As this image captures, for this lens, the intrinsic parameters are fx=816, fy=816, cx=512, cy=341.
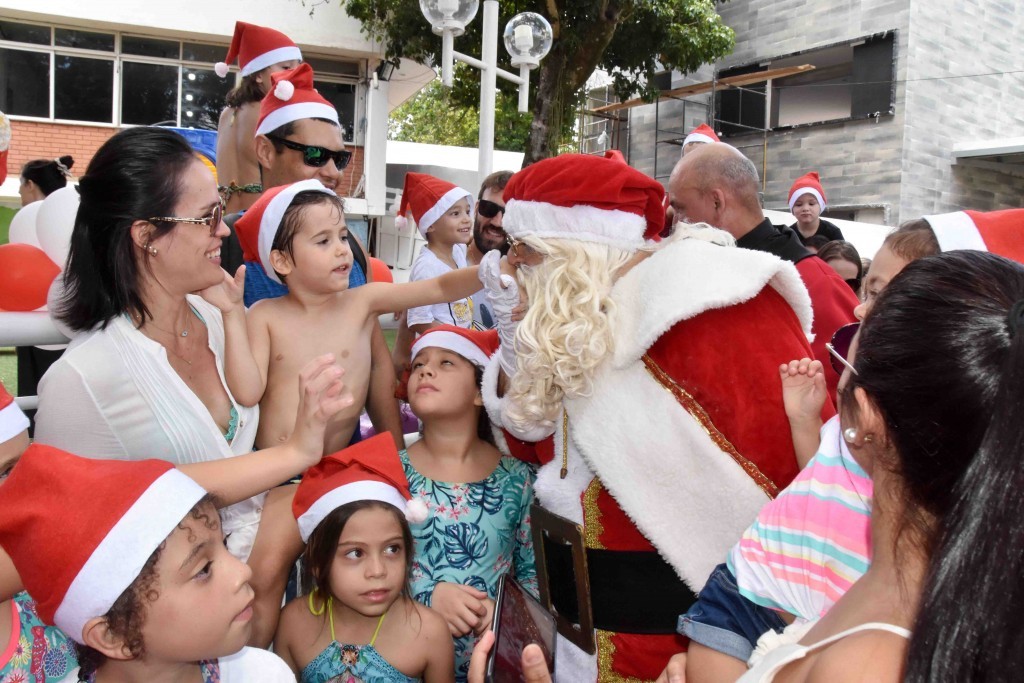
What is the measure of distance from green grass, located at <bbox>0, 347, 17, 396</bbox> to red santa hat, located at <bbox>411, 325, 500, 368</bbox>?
567cm

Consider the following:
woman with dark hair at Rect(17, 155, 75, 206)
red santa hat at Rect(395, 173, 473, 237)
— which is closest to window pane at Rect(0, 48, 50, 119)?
woman with dark hair at Rect(17, 155, 75, 206)

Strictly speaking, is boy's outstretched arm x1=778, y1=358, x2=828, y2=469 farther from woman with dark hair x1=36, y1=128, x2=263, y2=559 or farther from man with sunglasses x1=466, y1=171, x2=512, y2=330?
man with sunglasses x1=466, y1=171, x2=512, y2=330

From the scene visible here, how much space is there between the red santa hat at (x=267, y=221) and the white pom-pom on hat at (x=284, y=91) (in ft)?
2.65

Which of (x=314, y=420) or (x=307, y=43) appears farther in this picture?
(x=307, y=43)

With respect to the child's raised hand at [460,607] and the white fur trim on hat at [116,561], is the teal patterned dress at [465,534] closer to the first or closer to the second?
the child's raised hand at [460,607]

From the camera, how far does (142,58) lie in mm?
15992

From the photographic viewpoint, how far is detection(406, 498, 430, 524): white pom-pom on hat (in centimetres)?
238

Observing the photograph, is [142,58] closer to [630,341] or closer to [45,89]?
[45,89]

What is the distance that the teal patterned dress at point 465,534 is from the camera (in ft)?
8.23

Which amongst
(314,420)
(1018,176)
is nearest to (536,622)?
(314,420)

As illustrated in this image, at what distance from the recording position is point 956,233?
83.8 inches

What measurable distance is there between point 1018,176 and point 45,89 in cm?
2008

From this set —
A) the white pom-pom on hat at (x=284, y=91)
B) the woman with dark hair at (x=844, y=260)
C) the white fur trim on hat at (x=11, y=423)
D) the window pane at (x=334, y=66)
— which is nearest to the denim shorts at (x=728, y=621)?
the white fur trim on hat at (x=11, y=423)

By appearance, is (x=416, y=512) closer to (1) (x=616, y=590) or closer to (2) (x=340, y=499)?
(2) (x=340, y=499)
